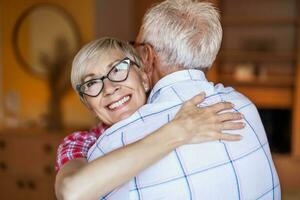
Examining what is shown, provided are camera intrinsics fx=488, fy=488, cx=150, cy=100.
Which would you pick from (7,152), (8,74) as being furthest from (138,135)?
(8,74)

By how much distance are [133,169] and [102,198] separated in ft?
0.44

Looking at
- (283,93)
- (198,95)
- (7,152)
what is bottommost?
(7,152)

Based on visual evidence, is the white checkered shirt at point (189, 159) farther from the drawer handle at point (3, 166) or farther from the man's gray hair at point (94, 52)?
the drawer handle at point (3, 166)

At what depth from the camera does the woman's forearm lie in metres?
1.09

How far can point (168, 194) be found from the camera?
112 centimetres

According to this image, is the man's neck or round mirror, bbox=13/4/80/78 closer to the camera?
the man's neck

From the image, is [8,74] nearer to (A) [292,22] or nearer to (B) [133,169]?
(A) [292,22]

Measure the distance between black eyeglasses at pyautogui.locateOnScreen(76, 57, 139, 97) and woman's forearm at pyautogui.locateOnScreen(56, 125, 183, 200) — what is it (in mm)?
270

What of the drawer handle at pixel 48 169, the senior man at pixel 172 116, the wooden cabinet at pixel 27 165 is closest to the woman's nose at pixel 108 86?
the senior man at pixel 172 116

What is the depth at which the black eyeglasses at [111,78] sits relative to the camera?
1332 mm

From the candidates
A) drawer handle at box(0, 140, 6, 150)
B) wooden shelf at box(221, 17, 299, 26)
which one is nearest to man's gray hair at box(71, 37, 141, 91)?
drawer handle at box(0, 140, 6, 150)

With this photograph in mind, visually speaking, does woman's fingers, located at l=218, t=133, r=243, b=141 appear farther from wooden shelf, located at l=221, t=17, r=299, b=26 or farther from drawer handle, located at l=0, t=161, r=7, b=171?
drawer handle, located at l=0, t=161, r=7, b=171

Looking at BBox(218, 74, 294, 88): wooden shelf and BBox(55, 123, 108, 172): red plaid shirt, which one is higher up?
BBox(55, 123, 108, 172): red plaid shirt

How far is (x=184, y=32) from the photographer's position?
1217 millimetres
